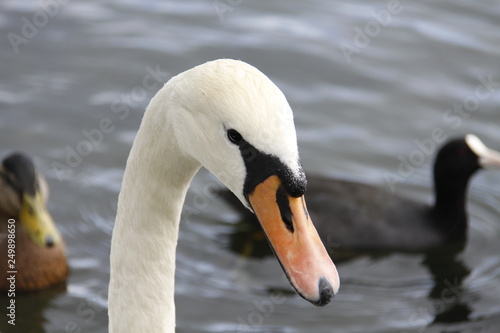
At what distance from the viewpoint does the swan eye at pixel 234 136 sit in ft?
9.38

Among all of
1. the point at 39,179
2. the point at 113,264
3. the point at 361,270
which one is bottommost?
the point at 361,270

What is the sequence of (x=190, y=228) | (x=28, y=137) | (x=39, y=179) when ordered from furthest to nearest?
(x=28, y=137)
(x=190, y=228)
(x=39, y=179)

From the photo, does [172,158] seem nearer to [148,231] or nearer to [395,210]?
[148,231]

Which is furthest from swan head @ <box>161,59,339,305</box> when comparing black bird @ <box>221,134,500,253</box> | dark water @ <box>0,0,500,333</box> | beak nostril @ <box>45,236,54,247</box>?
black bird @ <box>221,134,500,253</box>

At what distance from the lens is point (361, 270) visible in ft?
23.3

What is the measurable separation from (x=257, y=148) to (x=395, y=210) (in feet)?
15.8

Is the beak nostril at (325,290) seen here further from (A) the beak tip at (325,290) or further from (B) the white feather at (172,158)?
(B) the white feather at (172,158)

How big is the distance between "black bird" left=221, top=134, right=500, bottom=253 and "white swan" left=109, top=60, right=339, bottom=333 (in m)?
3.93

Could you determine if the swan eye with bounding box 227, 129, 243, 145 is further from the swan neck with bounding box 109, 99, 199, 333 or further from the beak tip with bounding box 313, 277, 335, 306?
the beak tip with bounding box 313, 277, 335, 306

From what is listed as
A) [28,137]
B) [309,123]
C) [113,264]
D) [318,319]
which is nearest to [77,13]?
[28,137]

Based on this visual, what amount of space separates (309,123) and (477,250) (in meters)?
1.86

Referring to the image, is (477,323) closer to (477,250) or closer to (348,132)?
(477,250)

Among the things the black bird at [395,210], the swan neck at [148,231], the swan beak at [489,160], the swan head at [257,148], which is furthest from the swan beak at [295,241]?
the swan beak at [489,160]

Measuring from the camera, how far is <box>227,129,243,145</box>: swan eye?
2.86m
